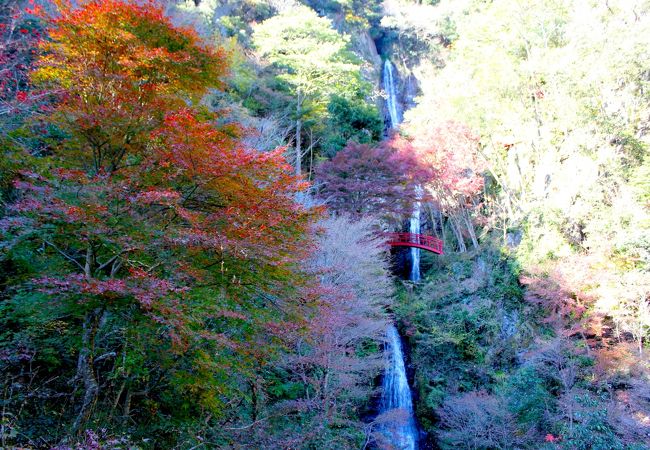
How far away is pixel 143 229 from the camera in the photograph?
4223mm

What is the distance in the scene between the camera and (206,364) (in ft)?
14.4

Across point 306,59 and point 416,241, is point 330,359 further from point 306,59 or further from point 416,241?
point 306,59

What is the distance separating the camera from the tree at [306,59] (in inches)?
662

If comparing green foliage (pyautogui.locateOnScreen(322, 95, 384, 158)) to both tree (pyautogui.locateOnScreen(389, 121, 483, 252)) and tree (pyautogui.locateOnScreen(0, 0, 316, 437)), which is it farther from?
tree (pyautogui.locateOnScreen(0, 0, 316, 437))

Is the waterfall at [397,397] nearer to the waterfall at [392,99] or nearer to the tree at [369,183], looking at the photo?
the tree at [369,183]

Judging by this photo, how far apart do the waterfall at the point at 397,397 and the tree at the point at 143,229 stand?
23.8 feet

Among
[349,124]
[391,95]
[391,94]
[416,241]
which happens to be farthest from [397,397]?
[391,94]

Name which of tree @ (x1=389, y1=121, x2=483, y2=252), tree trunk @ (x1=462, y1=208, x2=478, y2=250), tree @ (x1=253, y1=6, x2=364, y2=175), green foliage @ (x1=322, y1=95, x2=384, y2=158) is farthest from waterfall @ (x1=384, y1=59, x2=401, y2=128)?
tree trunk @ (x1=462, y1=208, x2=478, y2=250)

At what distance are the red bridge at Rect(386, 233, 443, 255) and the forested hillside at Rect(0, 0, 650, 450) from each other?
0.68ft

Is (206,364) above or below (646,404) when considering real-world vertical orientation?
above

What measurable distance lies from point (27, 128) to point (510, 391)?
37.2ft

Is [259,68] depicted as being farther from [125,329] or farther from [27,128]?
[125,329]

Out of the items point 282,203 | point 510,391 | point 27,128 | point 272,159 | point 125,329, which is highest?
point 27,128

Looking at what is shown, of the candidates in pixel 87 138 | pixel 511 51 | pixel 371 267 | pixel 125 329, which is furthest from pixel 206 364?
pixel 511 51
